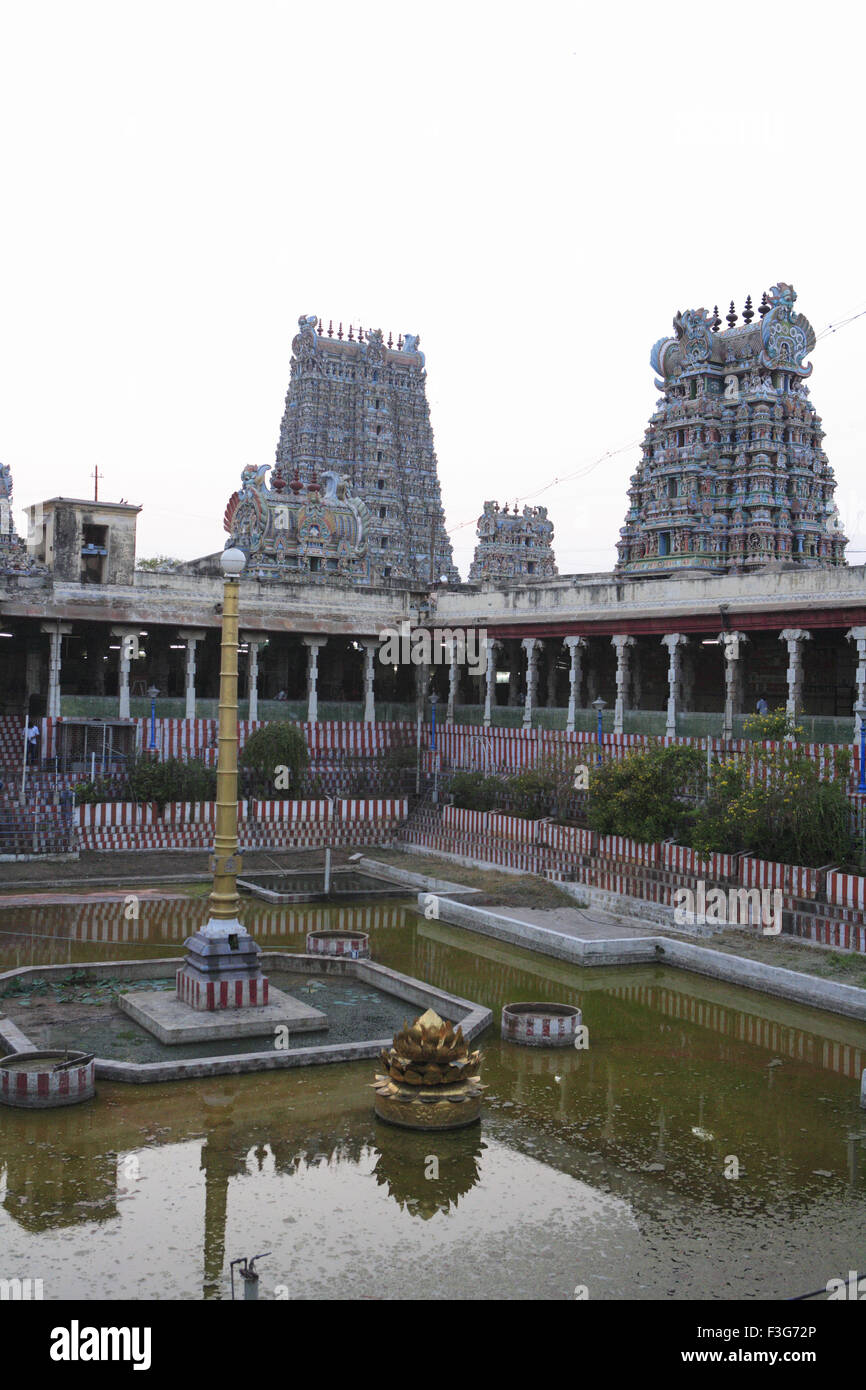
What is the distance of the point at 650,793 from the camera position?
2398cm

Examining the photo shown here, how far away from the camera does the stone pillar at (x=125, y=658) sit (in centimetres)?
3303

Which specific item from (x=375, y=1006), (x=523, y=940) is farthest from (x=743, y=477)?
(x=375, y=1006)

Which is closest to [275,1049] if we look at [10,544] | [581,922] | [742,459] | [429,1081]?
[429,1081]

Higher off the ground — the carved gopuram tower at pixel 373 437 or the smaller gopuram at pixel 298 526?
the carved gopuram tower at pixel 373 437

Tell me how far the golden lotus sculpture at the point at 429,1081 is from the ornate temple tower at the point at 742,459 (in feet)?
115

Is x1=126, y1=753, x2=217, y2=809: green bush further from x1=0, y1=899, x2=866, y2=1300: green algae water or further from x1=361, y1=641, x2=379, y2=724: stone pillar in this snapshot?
x1=0, y1=899, x2=866, y2=1300: green algae water

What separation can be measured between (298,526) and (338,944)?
34708mm

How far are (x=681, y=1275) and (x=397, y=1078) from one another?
12.9 ft

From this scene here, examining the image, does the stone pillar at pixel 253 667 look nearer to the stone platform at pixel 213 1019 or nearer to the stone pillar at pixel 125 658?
the stone pillar at pixel 125 658

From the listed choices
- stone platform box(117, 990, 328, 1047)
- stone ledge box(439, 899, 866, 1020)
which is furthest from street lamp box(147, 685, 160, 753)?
stone platform box(117, 990, 328, 1047)

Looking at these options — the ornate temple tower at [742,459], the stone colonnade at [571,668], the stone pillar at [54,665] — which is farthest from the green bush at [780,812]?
the ornate temple tower at [742,459]

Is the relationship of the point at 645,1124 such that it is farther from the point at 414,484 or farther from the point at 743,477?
the point at 414,484

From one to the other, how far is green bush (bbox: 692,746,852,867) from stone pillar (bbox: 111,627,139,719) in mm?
16727

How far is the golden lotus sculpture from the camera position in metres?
11.9
